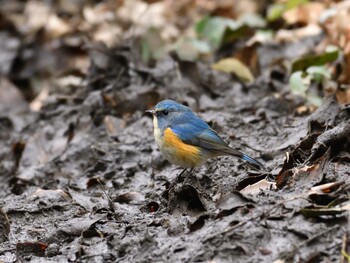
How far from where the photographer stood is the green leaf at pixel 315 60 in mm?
6652

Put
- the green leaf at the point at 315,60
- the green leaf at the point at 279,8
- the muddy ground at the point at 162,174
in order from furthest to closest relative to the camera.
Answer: the green leaf at the point at 279,8 < the green leaf at the point at 315,60 < the muddy ground at the point at 162,174

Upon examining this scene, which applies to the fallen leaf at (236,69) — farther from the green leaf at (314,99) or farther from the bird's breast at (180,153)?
the bird's breast at (180,153)

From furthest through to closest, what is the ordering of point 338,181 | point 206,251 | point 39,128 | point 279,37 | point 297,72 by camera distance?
point 279,37
point 39,128
point 297,72
point 338,181
point 206,251

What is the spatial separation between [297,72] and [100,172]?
2237mm

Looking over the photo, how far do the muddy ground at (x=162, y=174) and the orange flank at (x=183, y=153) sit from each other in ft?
0.40

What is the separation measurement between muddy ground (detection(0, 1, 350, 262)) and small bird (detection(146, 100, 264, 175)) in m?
0.16

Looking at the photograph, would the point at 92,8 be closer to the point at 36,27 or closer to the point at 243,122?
the point at 36,27

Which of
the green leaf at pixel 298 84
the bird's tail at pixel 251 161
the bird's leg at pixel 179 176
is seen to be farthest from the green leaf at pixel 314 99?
the bird's leg at pixel 179 176

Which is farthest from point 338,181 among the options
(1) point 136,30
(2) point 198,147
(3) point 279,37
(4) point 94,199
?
(1) point 136,30

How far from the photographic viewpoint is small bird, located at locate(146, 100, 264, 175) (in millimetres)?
5277

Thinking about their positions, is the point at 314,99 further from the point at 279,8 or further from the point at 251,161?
the point at 279,8

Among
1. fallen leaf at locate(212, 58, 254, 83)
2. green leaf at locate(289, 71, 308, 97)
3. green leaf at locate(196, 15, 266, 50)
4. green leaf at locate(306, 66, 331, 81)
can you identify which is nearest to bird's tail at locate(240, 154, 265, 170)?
green leaf at locate(289, 71, 308, 97)

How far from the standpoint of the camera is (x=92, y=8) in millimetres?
10945

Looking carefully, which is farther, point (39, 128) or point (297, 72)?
point (39, 128)
